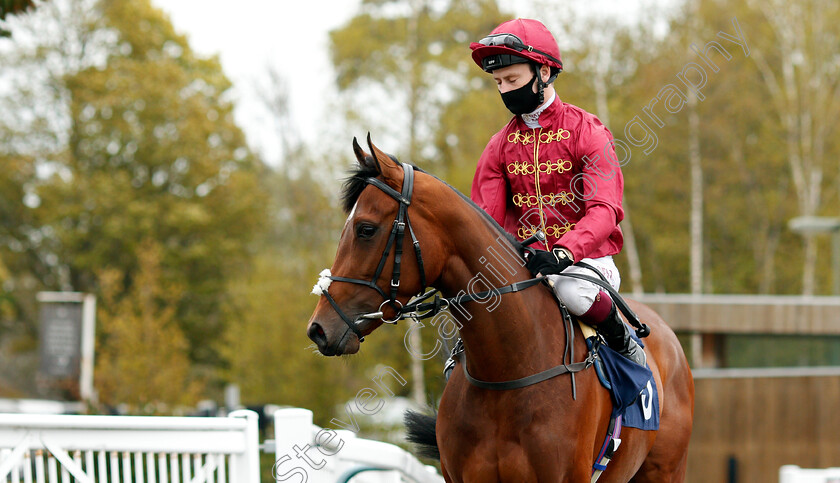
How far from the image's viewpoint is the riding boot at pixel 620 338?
3.43 m

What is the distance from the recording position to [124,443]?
3.89 metres

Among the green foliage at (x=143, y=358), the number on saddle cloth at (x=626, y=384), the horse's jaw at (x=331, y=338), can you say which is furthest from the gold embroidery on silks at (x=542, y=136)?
the green foliage at (x=143, y=358)

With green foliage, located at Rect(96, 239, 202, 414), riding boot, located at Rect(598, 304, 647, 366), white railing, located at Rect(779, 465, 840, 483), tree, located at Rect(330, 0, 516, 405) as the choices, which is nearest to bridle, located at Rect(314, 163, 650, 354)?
riding boot, located at Rect(598, 304, 647, 366)

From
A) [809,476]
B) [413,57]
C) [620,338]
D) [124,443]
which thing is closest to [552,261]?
[620,338]

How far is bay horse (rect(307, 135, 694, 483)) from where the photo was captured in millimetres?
2832

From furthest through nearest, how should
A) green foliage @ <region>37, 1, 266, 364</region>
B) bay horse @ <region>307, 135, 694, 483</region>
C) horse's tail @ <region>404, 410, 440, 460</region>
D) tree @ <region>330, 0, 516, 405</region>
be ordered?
1. green foliage @ <region>37, 1, 266, 364</region>
2. tree @ <region>330, 0, 516, 405</region>
3. horse's tail @ <region>404, 410, 440, 460</region>
4. bay horse @ <region>307, 135, 694, 483</region>

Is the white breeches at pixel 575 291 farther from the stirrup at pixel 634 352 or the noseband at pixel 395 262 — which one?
the noseband at pixel 395 262

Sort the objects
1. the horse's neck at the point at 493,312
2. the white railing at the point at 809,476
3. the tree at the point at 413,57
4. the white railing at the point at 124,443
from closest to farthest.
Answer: the horse's neck at the point at 493,312 → the white railing at the point at 124,443 → the white railing at the point at 809,476 → the tree at the point at 413,57

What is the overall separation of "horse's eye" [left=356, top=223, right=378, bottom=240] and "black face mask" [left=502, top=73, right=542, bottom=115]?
96cm

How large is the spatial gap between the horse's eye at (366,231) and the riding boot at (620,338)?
1.16 metres

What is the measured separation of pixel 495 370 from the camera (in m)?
3.12

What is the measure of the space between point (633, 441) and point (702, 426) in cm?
897

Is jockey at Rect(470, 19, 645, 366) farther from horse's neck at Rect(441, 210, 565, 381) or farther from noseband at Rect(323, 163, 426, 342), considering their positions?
noseband at Rect(323, 163, 426, 342)

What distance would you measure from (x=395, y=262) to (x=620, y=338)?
48.7 inches
